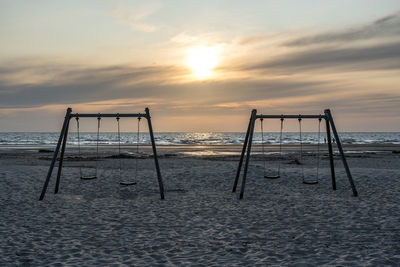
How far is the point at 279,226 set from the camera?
8.51 meters

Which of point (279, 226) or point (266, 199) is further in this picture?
point (266, 199)

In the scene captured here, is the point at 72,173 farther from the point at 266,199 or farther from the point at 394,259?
the point at 394,259

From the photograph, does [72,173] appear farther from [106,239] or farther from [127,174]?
[106,239]

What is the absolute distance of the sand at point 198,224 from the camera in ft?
21.0

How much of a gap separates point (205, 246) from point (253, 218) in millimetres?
2615

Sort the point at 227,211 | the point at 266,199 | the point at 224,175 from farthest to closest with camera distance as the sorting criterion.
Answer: the point at 224,175 < the point at 266,199 < the point at 227,211

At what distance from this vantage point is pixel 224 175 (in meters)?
17.0

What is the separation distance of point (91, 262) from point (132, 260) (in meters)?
0.64

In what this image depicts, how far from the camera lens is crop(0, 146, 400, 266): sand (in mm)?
6408

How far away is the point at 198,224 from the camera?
8.77 meters

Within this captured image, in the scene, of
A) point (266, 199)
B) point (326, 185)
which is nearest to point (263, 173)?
point (326, 185)

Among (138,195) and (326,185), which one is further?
(326,185)

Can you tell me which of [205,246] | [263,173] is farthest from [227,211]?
[263,173]

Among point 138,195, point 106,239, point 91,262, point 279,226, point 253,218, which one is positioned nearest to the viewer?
point 91,262
